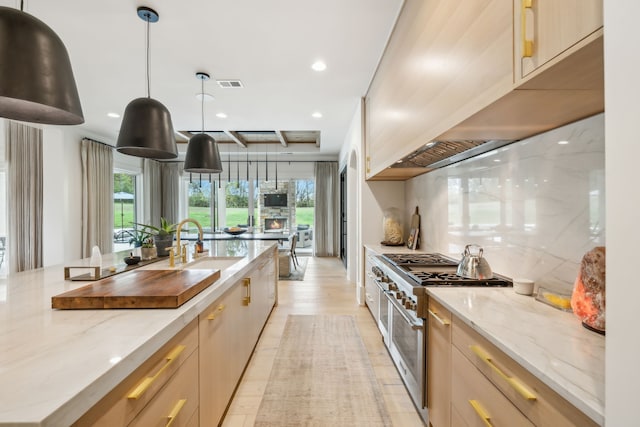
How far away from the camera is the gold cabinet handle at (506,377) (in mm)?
843

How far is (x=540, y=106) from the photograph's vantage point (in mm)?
1141

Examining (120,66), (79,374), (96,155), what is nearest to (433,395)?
(79,374)

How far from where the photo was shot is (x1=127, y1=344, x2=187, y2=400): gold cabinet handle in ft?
2.77

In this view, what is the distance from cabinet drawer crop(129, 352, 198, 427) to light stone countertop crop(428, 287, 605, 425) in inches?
45.1

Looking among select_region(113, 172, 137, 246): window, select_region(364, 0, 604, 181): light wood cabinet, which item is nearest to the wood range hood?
select_region(364, 0, 604, 181): light wood cabinet

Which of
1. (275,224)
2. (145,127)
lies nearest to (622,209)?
(145,127)

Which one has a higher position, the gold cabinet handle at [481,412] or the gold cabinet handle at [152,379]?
the gold cabinet handle at [152,379]

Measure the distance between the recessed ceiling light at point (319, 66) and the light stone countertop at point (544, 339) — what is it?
242 centimetres

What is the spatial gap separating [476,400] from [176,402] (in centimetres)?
115

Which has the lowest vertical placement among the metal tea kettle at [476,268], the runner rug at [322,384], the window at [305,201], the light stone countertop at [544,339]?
the runner rug at [322,384]

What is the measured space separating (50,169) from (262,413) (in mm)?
5235

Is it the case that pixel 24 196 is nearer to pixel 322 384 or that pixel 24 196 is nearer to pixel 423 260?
pixel 322 384

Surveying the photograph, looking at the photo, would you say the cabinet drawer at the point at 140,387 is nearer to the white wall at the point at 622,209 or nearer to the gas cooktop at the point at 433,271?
the white wall at the point at 622,209

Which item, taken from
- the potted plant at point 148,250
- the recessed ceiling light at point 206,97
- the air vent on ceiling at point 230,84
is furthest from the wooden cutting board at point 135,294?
the recessed ceiling light at point 206,97
